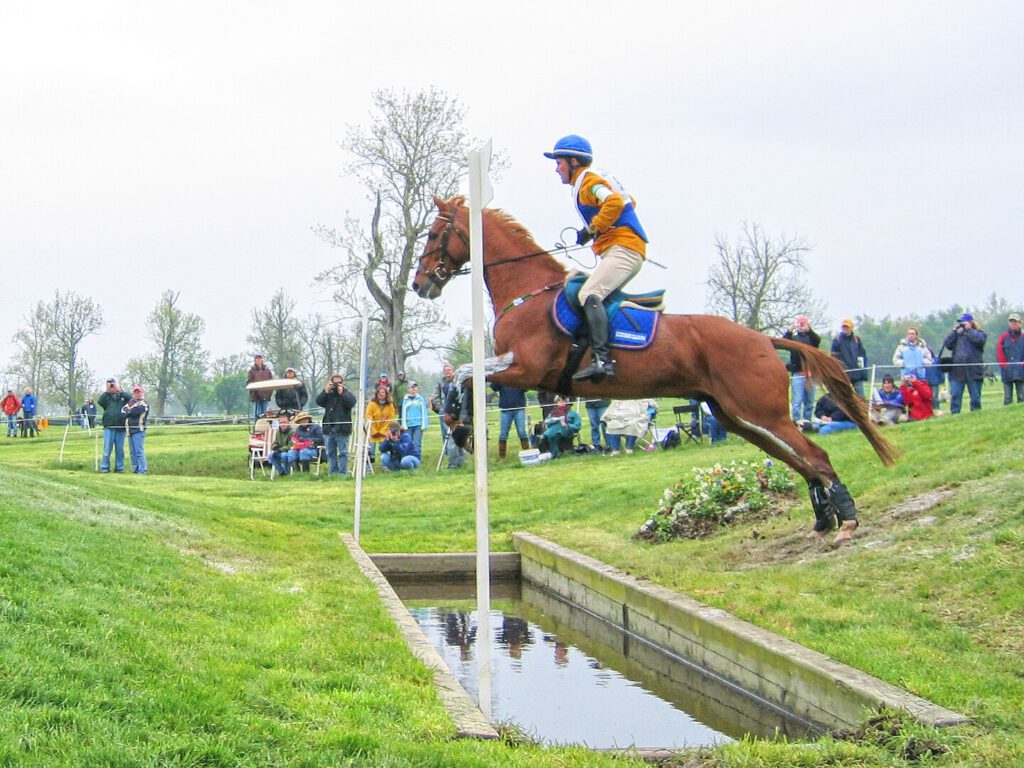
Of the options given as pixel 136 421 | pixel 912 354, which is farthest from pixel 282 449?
pixel 912 354

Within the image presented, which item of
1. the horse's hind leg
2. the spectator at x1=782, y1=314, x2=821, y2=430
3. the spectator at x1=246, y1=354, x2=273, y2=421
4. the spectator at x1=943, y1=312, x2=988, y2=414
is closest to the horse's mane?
the horse's hind leg

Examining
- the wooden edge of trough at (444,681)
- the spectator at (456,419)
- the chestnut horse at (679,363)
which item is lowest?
the wooden edge of trough at (444,681)

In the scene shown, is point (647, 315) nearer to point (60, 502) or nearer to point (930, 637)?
point (930, 637)

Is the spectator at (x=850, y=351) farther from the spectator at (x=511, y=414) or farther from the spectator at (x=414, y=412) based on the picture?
the spectator at (x=414, y=412)

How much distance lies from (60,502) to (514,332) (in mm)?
4848

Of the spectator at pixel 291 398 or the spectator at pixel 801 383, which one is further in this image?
the spectator at pixel 291 398

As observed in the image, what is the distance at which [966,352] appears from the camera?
18969mm

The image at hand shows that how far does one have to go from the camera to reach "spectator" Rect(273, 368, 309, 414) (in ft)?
83.4

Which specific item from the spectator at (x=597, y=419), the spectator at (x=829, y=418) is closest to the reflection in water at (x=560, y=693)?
the spectator at (x=829, y=418)

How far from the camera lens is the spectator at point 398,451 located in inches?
920

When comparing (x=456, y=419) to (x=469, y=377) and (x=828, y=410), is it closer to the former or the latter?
(x=469, y=377)

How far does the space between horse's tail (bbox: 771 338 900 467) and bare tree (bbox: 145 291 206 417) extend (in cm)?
5401

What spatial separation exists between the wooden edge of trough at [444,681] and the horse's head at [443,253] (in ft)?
9.58

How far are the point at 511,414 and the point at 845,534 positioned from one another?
1344 cm
